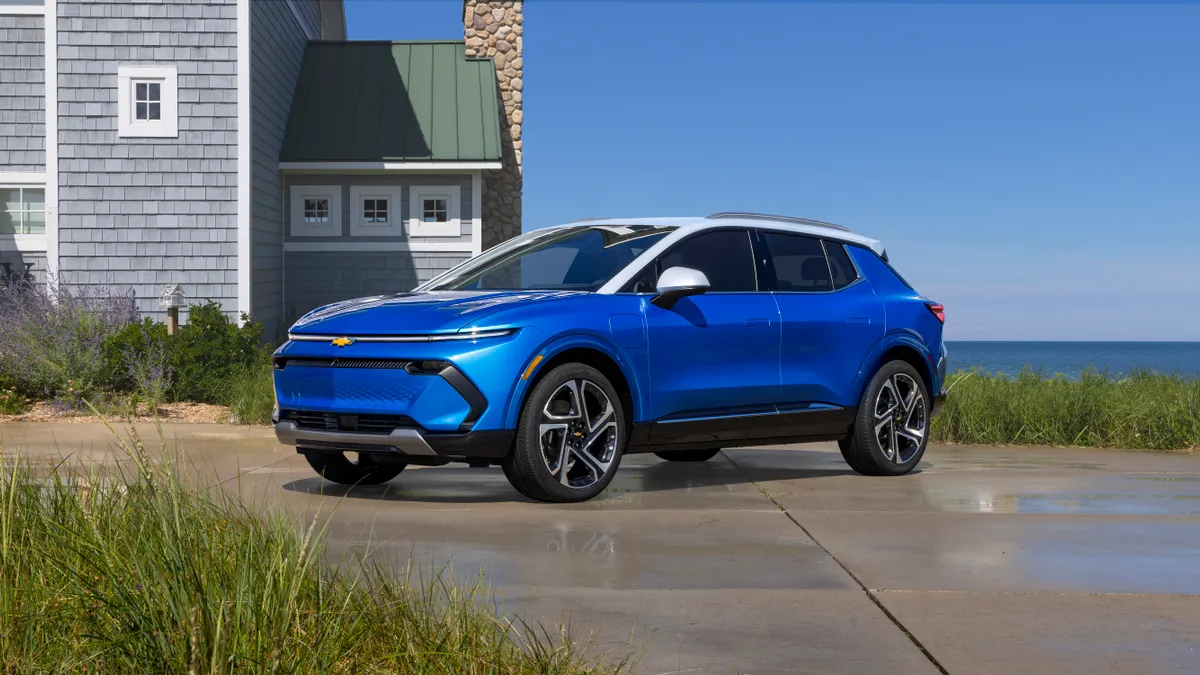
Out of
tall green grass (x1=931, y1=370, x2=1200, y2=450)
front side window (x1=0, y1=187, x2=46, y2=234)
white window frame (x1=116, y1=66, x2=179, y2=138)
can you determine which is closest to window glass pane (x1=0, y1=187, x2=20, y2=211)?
front side window (x1=0, y1=187, x2=46, y2=234)

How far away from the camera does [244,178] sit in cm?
1970

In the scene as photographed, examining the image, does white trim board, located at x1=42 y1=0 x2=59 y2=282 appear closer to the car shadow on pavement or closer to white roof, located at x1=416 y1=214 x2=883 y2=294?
the car shadow on pavement

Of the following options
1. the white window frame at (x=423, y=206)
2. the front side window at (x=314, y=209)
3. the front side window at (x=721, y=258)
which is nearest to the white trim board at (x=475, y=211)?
the white window frame at (x=423, y=206)

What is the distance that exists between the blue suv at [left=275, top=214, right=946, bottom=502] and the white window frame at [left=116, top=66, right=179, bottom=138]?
445 inches

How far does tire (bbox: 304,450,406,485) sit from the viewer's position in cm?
884

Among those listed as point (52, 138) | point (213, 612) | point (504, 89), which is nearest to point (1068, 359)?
point (504, 89)

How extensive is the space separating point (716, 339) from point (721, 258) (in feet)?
2.10

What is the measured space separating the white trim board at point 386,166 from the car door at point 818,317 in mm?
13890

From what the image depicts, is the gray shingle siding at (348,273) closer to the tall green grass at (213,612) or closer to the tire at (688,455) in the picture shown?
the tire at (688,455)

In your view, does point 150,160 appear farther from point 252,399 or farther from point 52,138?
point 252,399

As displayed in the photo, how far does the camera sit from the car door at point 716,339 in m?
8.45

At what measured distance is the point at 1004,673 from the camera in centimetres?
439

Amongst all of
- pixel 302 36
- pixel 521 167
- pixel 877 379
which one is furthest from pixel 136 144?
pixel 877 379

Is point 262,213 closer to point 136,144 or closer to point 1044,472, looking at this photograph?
point 136,144
